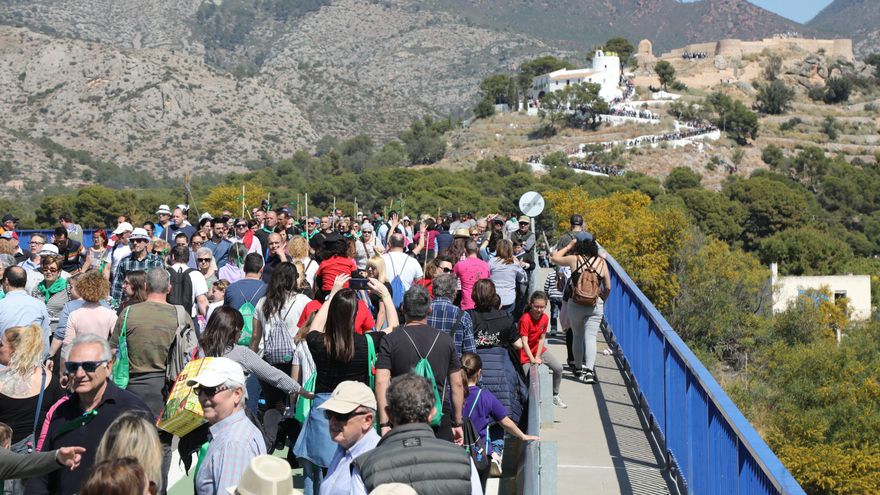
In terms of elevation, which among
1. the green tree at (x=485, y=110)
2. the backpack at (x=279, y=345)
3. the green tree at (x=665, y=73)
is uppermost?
the green tree at (x=665, y=73)

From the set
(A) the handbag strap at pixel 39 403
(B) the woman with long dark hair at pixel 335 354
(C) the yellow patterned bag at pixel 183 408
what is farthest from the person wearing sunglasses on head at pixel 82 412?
(B) the woman with long dark hair at pixel 335 354

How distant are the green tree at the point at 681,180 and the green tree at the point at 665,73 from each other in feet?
145

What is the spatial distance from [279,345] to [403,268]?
3226 mm

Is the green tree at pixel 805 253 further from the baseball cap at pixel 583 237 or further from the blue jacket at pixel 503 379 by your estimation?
the blue jacket at pixel 503 379

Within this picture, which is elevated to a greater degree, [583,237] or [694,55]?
[694,55]

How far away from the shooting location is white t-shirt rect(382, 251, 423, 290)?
9.95 m

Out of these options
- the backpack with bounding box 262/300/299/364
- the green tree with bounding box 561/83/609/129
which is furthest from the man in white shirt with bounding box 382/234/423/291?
the green tree with bounding box 561/83/609/129

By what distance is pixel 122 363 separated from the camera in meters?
6.51

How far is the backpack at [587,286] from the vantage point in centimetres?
1022

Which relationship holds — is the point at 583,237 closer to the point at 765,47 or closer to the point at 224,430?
the point at 224,430

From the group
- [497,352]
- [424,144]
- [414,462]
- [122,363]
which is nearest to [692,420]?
[497,352]

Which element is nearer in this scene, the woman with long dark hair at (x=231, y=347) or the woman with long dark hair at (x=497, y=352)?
the woman with long dark hair at (x=231, y=347)

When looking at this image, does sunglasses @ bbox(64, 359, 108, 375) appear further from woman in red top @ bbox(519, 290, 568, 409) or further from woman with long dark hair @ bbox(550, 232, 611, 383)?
woman with long dark hair @ bbox(550, 232, 611, 383)

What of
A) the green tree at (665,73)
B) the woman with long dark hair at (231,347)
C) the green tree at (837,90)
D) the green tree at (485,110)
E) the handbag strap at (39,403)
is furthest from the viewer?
the green tree at (837,90)
